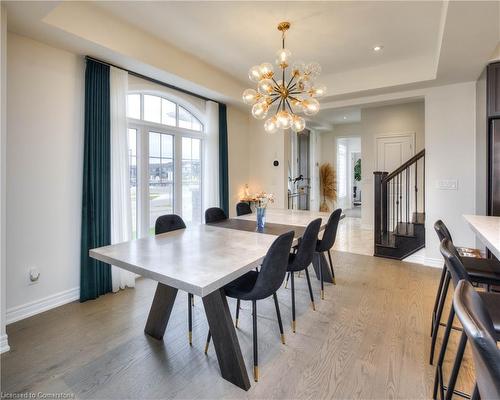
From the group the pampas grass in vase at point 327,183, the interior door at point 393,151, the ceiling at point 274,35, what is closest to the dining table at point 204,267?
the ceiling at point 274,35

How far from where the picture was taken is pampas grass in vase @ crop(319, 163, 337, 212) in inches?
→ 361

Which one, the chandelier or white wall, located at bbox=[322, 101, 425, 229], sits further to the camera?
white wall, located at bbox=[322, 101, 425, 229]

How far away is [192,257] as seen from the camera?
6.09 feet

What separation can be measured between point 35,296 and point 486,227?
400 cm

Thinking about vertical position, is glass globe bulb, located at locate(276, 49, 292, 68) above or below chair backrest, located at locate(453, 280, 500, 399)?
above

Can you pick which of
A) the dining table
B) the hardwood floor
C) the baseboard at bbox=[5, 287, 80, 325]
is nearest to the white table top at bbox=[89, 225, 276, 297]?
the dining table

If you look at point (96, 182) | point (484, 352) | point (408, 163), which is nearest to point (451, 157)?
point (408, 163)

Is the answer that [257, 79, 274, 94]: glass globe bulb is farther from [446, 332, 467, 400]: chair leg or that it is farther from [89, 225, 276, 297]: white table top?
[446, 332, 467, 400]: chair leg

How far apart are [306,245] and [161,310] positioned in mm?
1358

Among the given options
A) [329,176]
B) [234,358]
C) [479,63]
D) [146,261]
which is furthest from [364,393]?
[329,176]

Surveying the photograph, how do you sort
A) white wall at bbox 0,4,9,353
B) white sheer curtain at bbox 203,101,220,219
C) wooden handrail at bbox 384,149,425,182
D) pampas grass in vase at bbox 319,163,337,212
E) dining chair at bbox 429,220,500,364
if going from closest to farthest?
dining chair at bbox 429,220,500,364 → white wall at bbox 0,4,9,353 → wooden handrail at bbox 384,149,425,182 → white sheer curtain at bbox 203,101,220,219 → pampas grass in vase at bbox 319,163,337,212

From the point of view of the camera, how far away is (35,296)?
278 centimetres

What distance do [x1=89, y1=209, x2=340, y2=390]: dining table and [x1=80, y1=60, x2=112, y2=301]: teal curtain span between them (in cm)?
113

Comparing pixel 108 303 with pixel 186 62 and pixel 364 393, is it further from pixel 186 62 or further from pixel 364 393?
pixel 186 62
